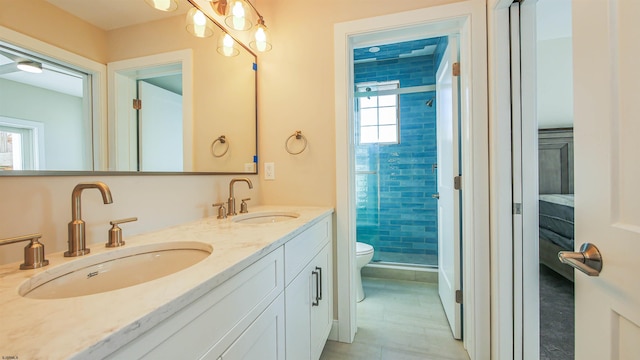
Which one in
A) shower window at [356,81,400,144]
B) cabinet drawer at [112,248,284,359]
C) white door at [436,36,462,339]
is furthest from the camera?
shower window at [356,81,400,144]

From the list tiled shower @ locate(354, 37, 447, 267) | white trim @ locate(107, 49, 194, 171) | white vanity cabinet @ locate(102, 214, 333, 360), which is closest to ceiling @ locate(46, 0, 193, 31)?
white trim @ locate(107, 49, 194, 171)

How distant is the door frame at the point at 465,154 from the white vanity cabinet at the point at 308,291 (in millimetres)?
122

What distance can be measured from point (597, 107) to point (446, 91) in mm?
1397

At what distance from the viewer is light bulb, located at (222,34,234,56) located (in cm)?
152

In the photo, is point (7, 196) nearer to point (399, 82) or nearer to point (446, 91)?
point (446, 91)

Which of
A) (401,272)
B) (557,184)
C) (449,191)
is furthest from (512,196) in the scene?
(401,272)

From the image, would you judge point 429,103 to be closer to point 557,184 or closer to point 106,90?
point 557,184

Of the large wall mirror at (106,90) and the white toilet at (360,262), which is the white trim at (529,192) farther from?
the large wall mirror at (106,90)

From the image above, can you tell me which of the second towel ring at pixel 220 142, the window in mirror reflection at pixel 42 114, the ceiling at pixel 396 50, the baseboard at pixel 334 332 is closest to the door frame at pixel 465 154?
the baseboard at pixel 334 332

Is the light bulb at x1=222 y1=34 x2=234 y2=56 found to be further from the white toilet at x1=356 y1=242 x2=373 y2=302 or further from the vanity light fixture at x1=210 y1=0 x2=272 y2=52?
the white toilet at x1=356 y1=242 x2=373 y2=302

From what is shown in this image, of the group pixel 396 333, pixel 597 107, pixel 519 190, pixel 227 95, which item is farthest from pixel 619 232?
pixel 227 95

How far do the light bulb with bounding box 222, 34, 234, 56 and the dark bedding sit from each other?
2.50 metres

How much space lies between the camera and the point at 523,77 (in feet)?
4.24

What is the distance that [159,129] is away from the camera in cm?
112
